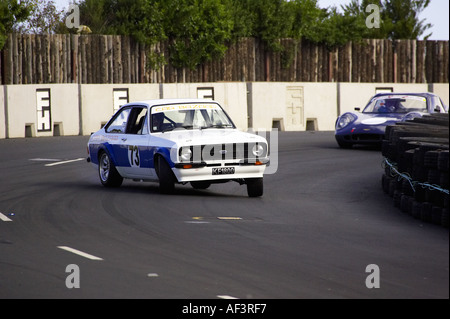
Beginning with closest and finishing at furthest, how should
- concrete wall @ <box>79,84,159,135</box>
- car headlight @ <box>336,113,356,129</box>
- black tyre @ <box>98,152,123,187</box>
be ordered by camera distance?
black tyre @ <box>98,152,123,187</box> → car headlight @ <box>336,113,356,129</box> → concrete wall @ <box>79,84,159,135</box>

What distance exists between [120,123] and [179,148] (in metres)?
2.45

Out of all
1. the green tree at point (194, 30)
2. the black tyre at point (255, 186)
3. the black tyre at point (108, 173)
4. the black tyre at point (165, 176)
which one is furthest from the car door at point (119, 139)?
the green tree at point (194, 30)

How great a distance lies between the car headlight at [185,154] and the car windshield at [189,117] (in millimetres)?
1004

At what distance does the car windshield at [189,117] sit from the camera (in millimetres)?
13859

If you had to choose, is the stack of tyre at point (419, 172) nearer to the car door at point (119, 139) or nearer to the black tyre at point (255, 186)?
the black tyre at point (255, 186)

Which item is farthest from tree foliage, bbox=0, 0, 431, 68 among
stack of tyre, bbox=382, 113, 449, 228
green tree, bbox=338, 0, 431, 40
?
stack of tyre, bbox=382, 113, 449, 228

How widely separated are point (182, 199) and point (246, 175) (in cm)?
94

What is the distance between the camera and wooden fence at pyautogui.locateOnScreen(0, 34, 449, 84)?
27953mm

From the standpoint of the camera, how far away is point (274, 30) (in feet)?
109

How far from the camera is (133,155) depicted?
13945mm

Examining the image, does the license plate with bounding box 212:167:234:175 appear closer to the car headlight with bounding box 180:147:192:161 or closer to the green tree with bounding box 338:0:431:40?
the car headlight with bounding box 180:147:192:161

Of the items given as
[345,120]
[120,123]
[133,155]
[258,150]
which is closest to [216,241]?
[258,150]

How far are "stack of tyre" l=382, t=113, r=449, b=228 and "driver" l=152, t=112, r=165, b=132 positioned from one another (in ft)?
11.2

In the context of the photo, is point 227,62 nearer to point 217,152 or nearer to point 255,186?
point 255,186
